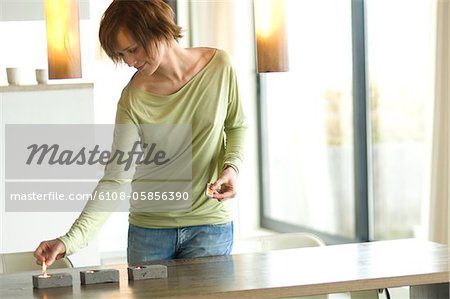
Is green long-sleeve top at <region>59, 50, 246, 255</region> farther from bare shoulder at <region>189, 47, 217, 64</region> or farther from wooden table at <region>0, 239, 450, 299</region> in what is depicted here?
wooden table at <region>0, 239, 450, 299</region>

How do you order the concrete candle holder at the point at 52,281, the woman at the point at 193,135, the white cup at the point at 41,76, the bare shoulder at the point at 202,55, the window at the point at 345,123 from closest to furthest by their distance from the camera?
the concrete candle holder at the point at 52,281 → the woman at the point at 193,135 → the bare shoulder at the point at 202,55 → the white cup at the point at 41,76 → the window at the point at 345,123

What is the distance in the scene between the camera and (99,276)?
2.74 meters

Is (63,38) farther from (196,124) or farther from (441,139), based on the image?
(441,139)

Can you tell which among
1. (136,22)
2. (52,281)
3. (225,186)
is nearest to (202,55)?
(136,22)

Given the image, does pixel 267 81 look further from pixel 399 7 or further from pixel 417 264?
pixel 417 264

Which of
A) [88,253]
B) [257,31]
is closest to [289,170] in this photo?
[88,253]

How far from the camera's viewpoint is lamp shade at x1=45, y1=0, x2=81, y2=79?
3373 mm

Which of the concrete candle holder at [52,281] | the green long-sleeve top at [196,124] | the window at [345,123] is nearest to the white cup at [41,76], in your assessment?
the window at [345,123]

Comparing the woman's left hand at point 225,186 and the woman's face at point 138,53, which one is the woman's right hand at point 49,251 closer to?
the woman's left hand at point 225,186

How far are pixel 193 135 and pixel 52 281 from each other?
2.23ft

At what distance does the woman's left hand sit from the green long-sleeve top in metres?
0.05

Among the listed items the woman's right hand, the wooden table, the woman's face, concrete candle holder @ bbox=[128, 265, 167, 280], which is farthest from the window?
the woman's right hand

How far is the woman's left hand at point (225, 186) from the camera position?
2.90m

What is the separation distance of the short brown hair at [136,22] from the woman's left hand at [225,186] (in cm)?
46
